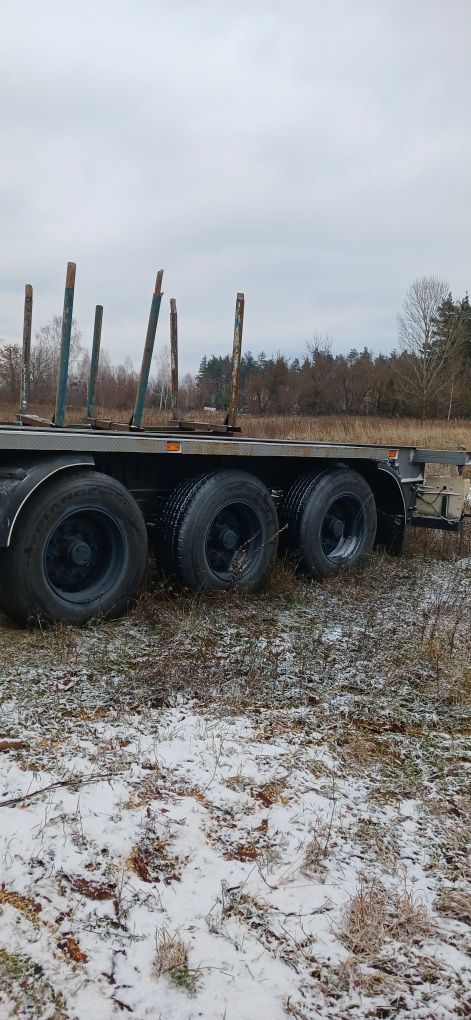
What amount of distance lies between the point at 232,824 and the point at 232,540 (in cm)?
318

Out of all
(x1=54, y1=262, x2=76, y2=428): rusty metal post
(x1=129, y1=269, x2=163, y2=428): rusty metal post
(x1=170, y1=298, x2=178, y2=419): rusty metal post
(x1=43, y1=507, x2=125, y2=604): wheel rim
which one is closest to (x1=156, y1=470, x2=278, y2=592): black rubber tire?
(x1=43, y1=507, x2=125, y2=604): wheel rim

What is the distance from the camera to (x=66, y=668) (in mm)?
3816

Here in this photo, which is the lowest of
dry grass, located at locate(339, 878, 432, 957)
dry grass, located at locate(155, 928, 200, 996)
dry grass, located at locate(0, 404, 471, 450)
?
dry grass, located at locate(155, 928, 200, 996)

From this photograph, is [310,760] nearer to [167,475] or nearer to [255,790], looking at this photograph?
Answer: [255,790]

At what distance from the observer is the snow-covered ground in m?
1.83

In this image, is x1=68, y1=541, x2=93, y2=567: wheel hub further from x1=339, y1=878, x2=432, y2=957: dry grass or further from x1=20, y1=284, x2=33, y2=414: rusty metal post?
x1=20, y1=284, x2=33, y2=414: rusty metal post

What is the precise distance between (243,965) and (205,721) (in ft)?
4.81

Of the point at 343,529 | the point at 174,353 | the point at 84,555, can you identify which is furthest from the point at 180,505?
the point at 174,353

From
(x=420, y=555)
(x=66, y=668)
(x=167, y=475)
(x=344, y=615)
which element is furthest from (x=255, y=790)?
(x=420, y=555)

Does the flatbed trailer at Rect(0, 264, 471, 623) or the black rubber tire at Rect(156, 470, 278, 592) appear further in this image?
the black rubber tire at Rect(156, 470, 278, 592)

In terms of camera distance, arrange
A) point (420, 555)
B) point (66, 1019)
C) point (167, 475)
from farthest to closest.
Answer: point (420, 555) → point (167, 475) → point (66, 1019)

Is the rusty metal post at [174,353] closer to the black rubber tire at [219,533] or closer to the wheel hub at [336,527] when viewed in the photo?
the wheel hub at [336,527]

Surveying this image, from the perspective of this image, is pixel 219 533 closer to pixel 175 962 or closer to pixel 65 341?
pixel 65 341

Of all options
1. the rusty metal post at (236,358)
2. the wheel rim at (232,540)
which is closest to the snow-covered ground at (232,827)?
the wheel rim at (232,540)
